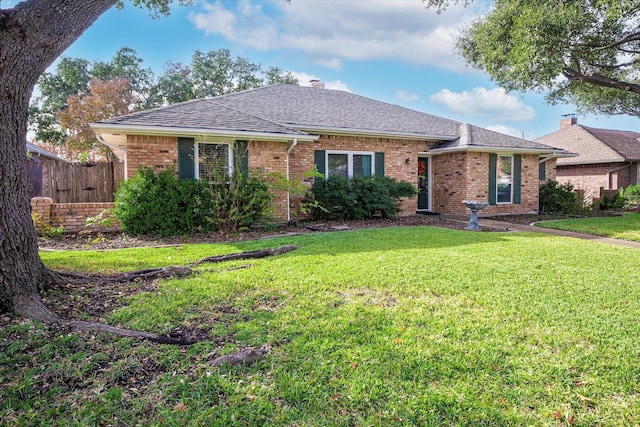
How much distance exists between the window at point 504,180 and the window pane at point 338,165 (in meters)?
6.11

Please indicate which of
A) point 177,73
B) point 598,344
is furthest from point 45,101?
point 598,344

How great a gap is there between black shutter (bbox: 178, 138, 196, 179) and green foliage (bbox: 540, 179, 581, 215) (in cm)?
1366

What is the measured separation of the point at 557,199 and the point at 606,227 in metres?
4.86

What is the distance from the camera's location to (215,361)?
2.72 m

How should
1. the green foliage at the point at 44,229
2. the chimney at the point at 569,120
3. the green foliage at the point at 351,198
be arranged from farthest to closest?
the chimney at the point at 569,120
the green foliage at the point at 351,198
the green foliage at the point at 44,229

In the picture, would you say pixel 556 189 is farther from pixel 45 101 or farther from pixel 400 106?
pixel 45 101

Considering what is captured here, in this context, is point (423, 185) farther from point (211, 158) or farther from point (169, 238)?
point (169, 238)

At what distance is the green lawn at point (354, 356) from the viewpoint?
2.20 m

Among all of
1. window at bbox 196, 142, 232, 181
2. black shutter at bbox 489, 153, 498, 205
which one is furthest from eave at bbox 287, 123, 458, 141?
window at bbox 196, 142, 232, 181

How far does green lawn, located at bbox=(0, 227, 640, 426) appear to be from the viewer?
2.20 metres

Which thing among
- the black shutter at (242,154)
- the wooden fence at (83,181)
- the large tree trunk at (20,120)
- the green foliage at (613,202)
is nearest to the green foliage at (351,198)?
the black shutter at (242,154)

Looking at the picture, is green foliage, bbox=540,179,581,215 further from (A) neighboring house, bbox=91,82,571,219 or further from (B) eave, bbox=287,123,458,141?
(B) eave, bbox=287,123,458,141

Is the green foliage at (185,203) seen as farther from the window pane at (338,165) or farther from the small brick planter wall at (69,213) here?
the window pane at (338,165)

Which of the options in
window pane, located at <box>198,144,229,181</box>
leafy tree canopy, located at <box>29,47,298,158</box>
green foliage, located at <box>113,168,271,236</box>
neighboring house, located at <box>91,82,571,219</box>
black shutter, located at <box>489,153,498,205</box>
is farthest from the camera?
leafy tree canopy, located at <box>29,47,298,158</box>
